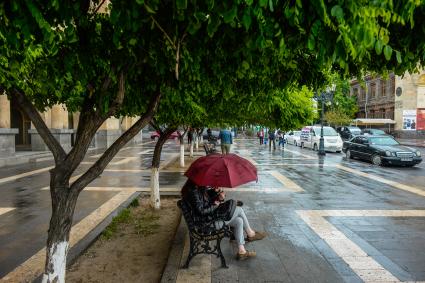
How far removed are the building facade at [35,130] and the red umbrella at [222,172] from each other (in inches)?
253

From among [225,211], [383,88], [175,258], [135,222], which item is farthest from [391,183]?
[383,88]

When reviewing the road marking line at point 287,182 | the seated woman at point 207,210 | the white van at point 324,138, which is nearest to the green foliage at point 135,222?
the seated woman at point 207,210

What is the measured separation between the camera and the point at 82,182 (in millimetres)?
4062

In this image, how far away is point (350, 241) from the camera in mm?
6598

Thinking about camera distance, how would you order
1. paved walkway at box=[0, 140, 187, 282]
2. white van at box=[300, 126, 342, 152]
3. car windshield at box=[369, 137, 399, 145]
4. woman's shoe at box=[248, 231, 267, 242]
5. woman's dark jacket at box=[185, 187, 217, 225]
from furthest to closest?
white van at box=[300, 126, 342, 152] → car windshield at box=[369, 137, 399, 145] → woman's shoe at box=[248, 231, 267, 242] → paved walkway at box=[0, 140, 187, 282] → woman's dark jacket at box=[185, 187, 217, 225]

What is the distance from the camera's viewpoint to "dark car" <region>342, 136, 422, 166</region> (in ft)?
59.3

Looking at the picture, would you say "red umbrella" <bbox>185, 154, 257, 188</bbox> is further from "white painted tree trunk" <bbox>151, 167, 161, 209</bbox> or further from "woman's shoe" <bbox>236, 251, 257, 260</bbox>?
"white painted tree trunk" <bbox>151, 167, 161, 209</bbox>

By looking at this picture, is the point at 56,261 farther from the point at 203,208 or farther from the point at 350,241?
the point at 350,241

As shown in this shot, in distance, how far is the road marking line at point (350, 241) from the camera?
517 centimetres

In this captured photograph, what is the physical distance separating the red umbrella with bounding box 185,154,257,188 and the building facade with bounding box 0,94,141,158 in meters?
6.43

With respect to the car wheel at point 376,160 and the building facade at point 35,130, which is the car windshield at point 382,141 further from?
the building facade at point 35,130

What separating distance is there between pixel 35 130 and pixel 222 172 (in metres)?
22.5

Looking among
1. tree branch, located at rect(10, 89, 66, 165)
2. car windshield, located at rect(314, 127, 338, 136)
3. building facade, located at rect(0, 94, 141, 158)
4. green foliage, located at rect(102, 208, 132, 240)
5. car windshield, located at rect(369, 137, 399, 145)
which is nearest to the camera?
tree branch, located at rect(10, 89, 66, 165)

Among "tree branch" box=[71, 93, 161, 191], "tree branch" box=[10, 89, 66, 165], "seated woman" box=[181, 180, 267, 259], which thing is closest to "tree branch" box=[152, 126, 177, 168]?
"seated woman" box=[181, 180, 267, 259]
